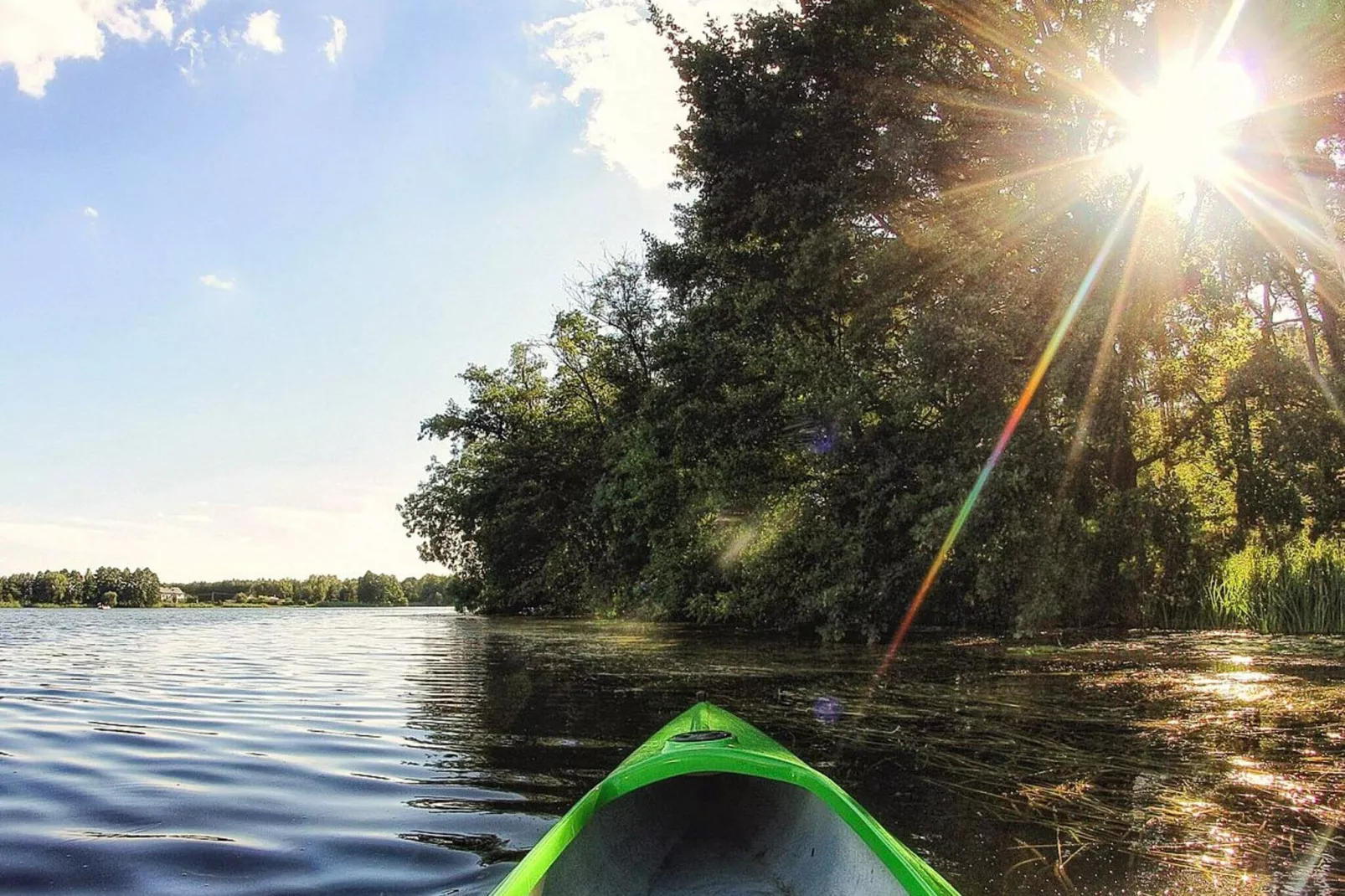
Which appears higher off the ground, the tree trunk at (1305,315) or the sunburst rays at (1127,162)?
the sunburst rays at (1127,162)

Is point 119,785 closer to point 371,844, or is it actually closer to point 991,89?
point 371,844

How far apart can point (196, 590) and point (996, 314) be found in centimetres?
14520

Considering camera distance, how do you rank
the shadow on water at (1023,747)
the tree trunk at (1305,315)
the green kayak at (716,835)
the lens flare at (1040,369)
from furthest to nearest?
1. the tree trunk at (1305,315)
2. the lens flare at (1040,369)
3. the shadow on water at (1023,747)
4. the green kayak at (716,835)

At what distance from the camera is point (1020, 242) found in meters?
16.8

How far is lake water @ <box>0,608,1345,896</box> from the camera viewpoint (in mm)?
3719

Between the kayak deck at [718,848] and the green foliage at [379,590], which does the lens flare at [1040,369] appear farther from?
the green foliage at [379,590]

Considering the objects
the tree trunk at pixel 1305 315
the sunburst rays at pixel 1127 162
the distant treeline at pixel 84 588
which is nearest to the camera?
the sunburst rays at pixel 1127 162

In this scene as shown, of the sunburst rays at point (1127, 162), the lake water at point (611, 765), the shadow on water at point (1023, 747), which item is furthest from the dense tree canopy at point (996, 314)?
the lake water at point (611, 765)

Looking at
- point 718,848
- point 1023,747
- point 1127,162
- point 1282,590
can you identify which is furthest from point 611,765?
point 1127,162

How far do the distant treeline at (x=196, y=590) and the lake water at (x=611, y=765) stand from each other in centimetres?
10024

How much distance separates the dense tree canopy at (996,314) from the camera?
15.2 m

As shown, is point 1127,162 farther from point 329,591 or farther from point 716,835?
point 329,591

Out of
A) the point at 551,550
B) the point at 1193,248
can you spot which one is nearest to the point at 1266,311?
the point at 1193,248

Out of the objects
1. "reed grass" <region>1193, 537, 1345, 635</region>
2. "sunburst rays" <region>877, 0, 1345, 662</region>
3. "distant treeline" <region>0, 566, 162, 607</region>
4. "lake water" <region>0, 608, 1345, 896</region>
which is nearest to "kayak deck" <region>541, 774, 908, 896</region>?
"lake water" <region>0, 608, 1345, 896</region>
